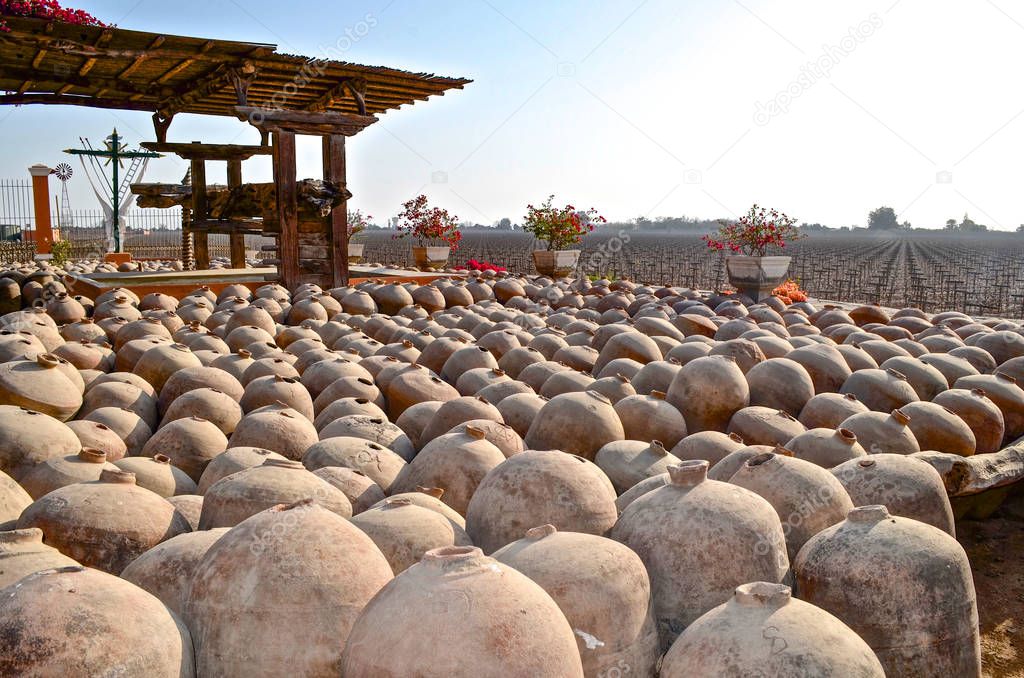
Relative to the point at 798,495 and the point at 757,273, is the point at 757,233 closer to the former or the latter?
the point at 757,273

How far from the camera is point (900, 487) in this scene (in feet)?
13.0

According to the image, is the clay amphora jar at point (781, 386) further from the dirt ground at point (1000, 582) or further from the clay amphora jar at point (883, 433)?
the dirt ground at point (1000, 582)

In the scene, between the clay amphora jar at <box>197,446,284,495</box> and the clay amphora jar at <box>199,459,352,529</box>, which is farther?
the clay amphora jar at <box>197,446,284,495</box>

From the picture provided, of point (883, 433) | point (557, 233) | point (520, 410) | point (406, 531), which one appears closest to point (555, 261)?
point (557, 233)

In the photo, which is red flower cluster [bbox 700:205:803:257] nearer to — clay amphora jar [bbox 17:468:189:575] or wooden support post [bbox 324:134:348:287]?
wooden support post [bbox 324:134:348:287]

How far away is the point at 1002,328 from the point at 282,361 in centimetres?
777

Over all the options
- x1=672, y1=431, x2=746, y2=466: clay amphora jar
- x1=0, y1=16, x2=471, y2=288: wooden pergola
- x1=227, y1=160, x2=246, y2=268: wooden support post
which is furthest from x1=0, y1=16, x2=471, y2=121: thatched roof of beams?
x1=672, y1=431, x2=746, y2=466: clay amphora jar

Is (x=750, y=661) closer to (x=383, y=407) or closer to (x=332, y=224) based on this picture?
(x=383, y=407)

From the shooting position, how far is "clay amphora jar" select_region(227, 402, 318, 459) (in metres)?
4.60

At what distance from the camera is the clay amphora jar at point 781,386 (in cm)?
598

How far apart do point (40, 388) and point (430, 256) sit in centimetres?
1467

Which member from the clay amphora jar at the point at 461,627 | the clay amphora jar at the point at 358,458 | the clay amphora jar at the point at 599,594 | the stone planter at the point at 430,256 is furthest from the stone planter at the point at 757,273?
the clay amphora jar at the point at 461,627

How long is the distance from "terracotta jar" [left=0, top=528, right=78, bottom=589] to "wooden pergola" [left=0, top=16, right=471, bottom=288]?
8.07 meters

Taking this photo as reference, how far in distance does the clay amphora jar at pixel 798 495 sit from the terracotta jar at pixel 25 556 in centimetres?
261
